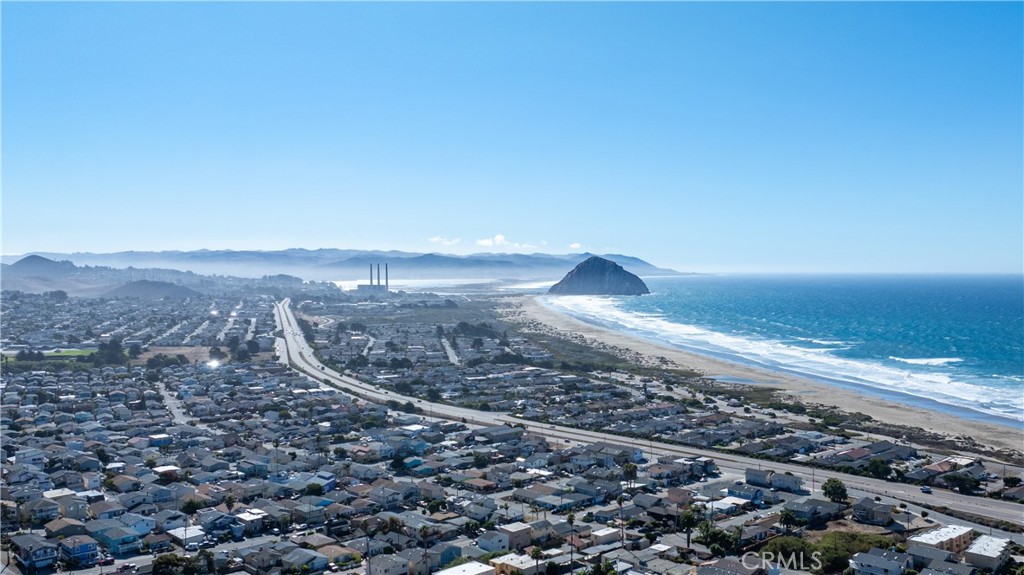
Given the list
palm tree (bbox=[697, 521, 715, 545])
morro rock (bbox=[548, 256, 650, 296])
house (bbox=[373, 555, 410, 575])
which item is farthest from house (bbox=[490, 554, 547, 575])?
morro rock (bbox=[548, 256, 650, 296])

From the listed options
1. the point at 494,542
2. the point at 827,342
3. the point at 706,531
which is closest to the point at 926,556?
the point at 706,531

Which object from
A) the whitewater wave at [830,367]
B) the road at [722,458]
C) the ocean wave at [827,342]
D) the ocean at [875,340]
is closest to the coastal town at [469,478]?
the road at [722,458]

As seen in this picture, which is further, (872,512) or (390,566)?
(872,512)

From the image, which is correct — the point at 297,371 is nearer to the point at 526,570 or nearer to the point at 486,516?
the point at 486,516

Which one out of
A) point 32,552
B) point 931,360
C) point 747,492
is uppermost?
point 931,360

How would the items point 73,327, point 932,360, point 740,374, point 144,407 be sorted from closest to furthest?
point 144,407, point 740,374, point 932,360, point 73,327

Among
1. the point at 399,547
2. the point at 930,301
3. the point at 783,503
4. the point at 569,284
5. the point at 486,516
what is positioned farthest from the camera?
the point at 569,284

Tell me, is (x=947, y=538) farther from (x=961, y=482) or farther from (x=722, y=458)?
(x=722, y=458)

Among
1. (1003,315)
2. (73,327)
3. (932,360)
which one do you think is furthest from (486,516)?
(1003,315)
